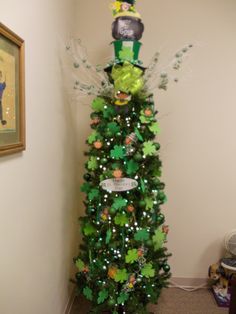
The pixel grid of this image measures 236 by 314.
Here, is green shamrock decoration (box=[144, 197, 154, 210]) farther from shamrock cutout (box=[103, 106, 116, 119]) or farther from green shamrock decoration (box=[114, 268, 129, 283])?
shamrock cutout (box=[103, 106, 116, 119])

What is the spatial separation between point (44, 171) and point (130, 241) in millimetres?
760

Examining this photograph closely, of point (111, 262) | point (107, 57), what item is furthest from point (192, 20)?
point (111, 262)

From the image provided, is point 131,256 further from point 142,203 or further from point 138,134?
point 138,134

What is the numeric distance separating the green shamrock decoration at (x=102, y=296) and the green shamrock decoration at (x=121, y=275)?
136 mm

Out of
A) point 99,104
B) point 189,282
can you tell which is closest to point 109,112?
point 99,104

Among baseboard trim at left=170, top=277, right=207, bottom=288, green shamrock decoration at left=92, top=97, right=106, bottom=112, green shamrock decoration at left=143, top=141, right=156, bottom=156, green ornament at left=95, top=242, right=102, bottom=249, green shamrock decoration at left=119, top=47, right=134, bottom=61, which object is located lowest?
baseboard trim at left=170, top=277, right=207, bottom=288

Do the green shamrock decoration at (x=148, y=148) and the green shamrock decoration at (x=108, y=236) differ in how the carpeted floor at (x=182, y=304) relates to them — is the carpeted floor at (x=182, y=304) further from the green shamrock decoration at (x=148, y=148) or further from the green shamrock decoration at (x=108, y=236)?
the green shamrock decoration at (x=148, y=148)

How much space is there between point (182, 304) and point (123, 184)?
128 centimetres

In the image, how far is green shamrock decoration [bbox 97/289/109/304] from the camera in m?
1.91

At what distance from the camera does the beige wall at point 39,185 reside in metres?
Result: 1.21

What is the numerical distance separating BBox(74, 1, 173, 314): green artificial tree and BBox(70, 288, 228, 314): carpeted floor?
0.40 metres

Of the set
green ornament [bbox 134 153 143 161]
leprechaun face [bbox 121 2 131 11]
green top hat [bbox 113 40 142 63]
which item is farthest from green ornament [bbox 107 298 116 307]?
leprechaun face [bbox 121 2 131 11]

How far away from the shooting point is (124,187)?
185 cm

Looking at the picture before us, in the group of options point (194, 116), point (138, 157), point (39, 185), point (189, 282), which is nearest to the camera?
point (39, 185)
